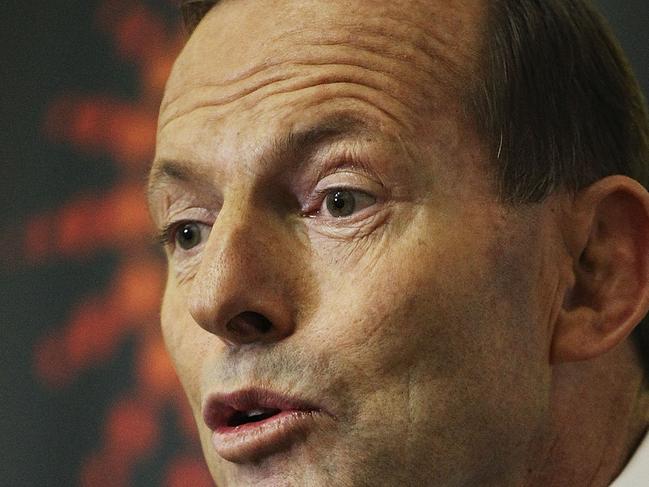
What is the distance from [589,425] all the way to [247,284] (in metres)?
0.49

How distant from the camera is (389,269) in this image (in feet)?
4.77

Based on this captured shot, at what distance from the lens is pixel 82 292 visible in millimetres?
2445

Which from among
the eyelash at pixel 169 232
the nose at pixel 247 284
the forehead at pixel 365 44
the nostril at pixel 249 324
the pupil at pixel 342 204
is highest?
the forehead at pixel 365 44

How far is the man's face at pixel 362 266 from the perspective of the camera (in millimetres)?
1431

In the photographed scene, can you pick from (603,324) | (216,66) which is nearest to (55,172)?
(216,66)

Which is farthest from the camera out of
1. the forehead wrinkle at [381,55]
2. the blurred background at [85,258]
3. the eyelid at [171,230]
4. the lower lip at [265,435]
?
the blurred background at [85,258]

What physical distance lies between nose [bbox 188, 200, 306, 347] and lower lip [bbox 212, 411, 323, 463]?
0.10m

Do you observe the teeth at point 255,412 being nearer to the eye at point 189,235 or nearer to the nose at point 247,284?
the nose at point 247,284

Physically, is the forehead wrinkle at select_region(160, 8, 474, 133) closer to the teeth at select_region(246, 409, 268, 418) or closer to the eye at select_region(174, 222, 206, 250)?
the eye at select_region(174, 222, 206, 250)

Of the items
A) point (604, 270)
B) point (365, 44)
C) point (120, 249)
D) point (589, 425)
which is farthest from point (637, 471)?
point (120, 249)

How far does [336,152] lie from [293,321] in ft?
0.71

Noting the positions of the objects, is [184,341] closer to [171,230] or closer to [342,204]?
[171,230]

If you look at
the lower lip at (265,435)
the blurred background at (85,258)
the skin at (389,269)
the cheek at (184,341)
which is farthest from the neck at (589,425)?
the blurred background at (85,258)

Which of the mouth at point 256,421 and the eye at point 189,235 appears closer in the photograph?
the mouth at point 256,421
